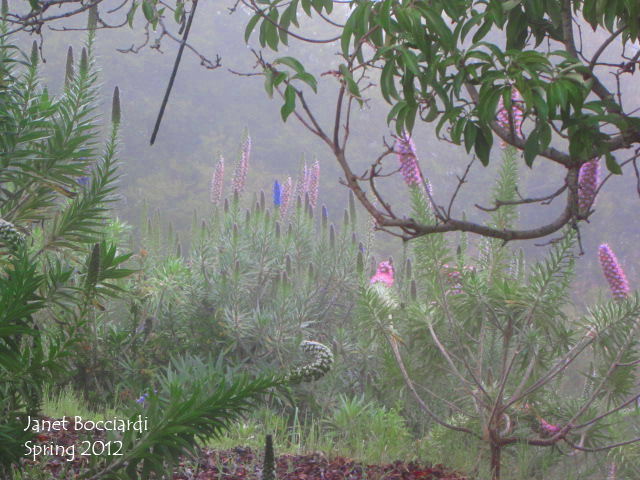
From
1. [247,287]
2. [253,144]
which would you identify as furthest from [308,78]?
[253,144]

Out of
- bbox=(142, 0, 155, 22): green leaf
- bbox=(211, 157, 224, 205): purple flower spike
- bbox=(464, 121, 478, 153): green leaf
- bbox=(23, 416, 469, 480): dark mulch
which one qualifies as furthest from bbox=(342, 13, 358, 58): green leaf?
bbox=(211, 157, 224, 205): purple flower spike

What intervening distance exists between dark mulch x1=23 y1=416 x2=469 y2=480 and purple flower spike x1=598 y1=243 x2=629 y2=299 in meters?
0.84

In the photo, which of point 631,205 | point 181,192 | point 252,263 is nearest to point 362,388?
point 252,263

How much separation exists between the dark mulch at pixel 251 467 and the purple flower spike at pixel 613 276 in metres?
0.84

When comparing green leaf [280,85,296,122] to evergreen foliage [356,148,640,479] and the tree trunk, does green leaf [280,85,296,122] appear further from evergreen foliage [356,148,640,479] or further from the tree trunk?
the tree trunk

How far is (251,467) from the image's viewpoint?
1.50 meters

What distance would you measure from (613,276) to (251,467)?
1.33 meters

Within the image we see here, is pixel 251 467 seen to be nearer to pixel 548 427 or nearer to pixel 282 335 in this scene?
pixel 548 427

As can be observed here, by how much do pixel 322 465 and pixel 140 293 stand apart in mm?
1389

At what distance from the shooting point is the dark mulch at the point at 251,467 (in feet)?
4.43

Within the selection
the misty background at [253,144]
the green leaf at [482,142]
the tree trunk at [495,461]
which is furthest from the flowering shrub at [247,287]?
the misty background at [253,144]

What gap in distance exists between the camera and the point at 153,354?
2.92m

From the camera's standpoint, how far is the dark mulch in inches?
53.2

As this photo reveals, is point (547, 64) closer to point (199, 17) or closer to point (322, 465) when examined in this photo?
point (322, 465)
